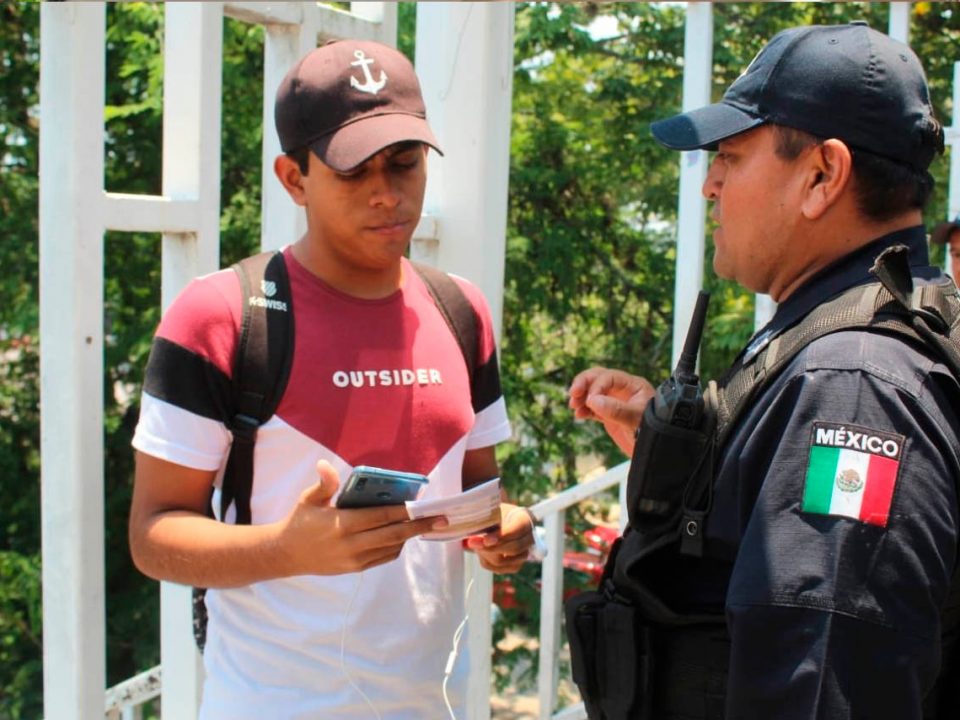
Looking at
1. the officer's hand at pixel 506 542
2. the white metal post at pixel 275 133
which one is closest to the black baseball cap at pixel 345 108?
the white metal post at pixel 275 133

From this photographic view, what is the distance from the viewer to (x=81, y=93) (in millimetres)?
2168

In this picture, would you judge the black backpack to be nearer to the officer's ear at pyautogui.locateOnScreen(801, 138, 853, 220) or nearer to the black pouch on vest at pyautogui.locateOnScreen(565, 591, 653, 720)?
the black pouch on vest at pyautogui.locateOnScreen(565, 591, 653, 720)

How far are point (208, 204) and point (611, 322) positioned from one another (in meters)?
5.78

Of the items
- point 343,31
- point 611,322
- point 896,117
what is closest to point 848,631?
point 896,117

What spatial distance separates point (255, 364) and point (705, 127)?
82cm

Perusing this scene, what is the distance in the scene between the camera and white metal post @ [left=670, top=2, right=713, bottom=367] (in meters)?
3.07

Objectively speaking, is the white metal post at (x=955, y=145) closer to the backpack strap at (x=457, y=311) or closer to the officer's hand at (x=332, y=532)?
the backpack strap at (x=457, y=311)

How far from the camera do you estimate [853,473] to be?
4.39 feet

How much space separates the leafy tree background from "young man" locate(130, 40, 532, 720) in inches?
199

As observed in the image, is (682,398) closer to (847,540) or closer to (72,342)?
(847,540)

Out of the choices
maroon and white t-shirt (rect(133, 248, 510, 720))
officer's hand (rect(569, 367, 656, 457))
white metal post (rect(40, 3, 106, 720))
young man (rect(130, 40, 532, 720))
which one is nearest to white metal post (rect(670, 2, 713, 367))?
officer's hand (rect(569, 367, 656, 457))

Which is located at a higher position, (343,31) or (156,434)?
(343,31)

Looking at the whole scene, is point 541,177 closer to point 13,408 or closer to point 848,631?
point 13,408

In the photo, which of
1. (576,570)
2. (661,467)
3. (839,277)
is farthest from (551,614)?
(576,570)
